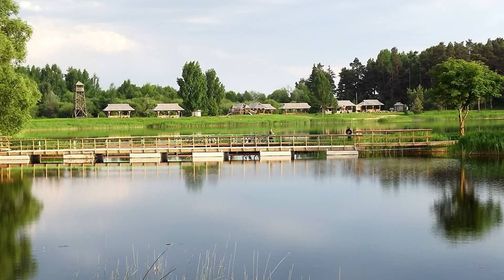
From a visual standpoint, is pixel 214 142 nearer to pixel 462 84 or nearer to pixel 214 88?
pixel 462 84

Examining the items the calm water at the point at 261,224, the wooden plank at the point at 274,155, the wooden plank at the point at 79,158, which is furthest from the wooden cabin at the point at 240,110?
the calm water at the point at 261,224

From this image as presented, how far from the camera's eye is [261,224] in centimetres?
2014

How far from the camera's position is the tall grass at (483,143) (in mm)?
38000

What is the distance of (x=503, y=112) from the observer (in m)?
91.1

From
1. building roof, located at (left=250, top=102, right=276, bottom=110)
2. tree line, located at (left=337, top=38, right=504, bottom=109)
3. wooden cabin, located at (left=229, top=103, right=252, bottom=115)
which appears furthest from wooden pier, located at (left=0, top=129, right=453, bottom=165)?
building roof, located at (left=250, top=102, right=276, bottom=110)

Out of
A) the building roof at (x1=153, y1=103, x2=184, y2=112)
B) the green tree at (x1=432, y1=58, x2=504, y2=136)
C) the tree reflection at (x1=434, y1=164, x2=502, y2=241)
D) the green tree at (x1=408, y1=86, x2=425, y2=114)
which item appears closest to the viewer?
the tree reflection at (x1=434, y1=164, x2=502, y2=241)

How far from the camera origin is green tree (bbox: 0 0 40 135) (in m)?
36.9

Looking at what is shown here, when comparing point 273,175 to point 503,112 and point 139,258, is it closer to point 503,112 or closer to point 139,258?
point 139,258

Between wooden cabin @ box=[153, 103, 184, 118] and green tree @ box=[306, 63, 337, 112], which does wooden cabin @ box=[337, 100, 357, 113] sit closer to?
green tree @ box=[306, 63, 337, 112]

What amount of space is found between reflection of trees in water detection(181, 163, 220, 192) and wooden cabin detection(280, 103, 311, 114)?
83534mm

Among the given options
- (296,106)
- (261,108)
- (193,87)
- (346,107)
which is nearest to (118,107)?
(193,87)

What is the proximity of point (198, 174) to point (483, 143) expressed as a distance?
61.8ft

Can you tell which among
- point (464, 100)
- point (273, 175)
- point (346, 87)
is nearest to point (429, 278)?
point (273, 175)

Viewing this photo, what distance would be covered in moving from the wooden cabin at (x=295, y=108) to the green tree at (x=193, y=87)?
23.0m
